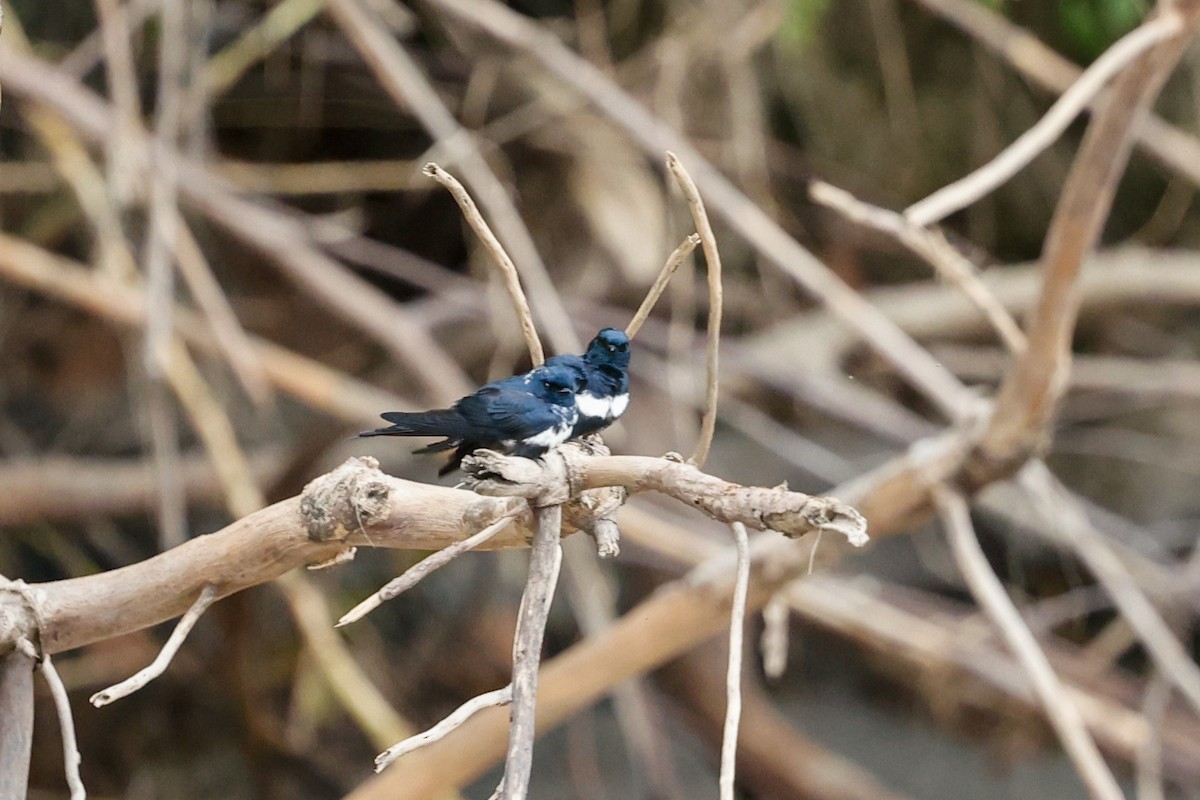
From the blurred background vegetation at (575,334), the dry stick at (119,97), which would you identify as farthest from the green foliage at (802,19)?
the dry stick at (119,97)

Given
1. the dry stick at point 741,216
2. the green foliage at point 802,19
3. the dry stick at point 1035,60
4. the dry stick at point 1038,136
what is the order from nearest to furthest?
the dry stick at point 1038,136, the dry stick at point 741,216, the dry stick at point 1035,60, the green foliage at point 802,19

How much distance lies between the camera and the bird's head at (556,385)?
35 centimetres

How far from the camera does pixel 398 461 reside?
0.73m

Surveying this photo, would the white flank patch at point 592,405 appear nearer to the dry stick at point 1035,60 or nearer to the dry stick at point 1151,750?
the dry stick at point 1151,750

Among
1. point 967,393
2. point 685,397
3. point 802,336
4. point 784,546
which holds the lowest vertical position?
point 784,546

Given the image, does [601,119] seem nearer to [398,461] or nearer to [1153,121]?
[1153,121]

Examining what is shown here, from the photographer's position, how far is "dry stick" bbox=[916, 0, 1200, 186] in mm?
1125

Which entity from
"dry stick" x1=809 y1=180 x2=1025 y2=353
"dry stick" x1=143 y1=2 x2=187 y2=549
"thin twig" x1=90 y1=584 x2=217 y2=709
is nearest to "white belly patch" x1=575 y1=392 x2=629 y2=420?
"thin twig" x1=90 y1=584 x2=217 y2=709

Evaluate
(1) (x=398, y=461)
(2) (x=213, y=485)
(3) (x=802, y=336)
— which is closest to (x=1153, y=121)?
(3) (x=802, y=336)

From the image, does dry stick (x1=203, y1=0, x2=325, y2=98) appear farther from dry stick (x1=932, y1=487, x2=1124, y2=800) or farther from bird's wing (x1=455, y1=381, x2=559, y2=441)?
bird's wing (x1=455, y1=381, x2=559, y2=441)

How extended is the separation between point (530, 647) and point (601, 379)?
0.10 meters

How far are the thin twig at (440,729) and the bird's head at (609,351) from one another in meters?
0.11

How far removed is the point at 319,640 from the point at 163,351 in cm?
29

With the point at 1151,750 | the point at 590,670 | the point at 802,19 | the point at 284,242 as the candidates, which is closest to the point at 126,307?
the point at 284,242
